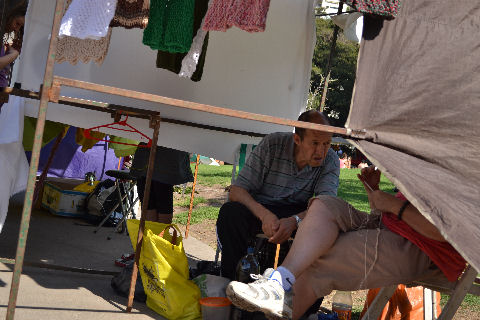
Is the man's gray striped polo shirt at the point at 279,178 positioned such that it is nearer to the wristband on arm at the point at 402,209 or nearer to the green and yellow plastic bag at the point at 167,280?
the green and yellow plastic bag at the point at 167,280

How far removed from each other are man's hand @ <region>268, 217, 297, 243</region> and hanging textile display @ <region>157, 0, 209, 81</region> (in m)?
1.24

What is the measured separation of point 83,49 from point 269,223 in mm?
1819

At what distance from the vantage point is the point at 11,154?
13.8 feet

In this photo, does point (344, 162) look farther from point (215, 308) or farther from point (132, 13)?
point (215, 308)

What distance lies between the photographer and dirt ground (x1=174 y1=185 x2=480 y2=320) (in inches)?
181

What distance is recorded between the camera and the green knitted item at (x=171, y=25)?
3.71 m

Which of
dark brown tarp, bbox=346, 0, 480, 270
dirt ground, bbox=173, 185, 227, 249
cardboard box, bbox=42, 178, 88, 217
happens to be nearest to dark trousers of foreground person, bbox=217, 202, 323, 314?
dark brown tarp, bbox=346, 0, 480, 270

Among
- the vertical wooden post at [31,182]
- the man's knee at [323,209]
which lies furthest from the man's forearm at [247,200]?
the vertical wooden post at [31,182]

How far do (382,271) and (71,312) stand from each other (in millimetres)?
1780

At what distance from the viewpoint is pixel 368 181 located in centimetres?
325

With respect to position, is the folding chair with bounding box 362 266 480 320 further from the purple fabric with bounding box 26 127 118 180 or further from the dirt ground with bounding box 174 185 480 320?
the purple fabric with bounding box 26 127 118 180

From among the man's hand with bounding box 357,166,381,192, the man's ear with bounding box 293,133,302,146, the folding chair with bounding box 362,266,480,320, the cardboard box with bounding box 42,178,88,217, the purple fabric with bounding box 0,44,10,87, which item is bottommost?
the cardboard box with bounding box 42,178,88,217

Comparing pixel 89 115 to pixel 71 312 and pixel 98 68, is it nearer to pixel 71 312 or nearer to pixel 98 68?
pixel 98 68

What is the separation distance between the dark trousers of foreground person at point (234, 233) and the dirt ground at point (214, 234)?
1.15 metres
